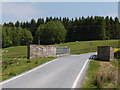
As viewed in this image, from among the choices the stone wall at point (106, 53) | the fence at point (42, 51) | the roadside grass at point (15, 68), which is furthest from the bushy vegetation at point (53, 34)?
the roadside grass at point (15, 68)

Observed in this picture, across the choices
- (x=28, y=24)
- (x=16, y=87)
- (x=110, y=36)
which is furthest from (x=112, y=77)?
(x=28, y=24)

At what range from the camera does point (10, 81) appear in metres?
11.1

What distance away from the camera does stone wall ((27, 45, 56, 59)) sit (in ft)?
73.3

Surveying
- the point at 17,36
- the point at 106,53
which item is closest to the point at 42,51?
the point at 106,53

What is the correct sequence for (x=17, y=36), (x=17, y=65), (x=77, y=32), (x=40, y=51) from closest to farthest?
1. (x=17, y=65)
2. (x=40, y=51)
3. (x=77, y=32)
4. (x=17, y=36)

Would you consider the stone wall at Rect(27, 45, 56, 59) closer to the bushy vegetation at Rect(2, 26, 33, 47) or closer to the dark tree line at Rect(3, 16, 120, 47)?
the dark tree line at Rect(3, 16, 120, 47)

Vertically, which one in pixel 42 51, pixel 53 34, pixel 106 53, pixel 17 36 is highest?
pixel 53 34

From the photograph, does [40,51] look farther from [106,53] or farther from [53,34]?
[53,34]

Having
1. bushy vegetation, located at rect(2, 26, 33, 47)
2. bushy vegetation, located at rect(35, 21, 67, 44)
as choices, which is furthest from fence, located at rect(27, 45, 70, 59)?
bushy vegetation, located at rect(2, 26, 33, 47)

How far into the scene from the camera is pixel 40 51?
79.3 ft

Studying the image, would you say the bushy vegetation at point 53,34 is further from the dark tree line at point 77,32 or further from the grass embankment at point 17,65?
the grass embankment at point 17,65

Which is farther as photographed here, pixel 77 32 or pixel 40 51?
pixel 77 32

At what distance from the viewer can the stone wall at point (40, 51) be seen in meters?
22.3

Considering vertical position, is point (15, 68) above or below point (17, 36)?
below
